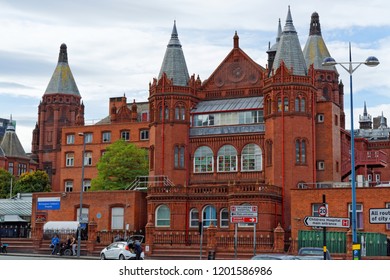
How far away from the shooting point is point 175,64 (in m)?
67.5

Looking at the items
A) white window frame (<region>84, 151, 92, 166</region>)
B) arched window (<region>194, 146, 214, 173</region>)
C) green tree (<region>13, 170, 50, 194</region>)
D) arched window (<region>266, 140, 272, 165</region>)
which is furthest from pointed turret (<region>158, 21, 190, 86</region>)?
green tree (<region>13, 170, 50, 194</region>)

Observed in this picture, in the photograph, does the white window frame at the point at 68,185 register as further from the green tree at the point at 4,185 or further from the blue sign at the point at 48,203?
the blue sign at the point at 48,203

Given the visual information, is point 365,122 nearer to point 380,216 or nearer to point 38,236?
point 38,236

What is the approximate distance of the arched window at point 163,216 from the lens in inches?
2436

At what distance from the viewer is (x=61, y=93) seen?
129m

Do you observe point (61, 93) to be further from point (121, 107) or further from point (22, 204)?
point (22, 204)

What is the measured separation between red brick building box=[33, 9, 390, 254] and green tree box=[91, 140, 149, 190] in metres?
12.3

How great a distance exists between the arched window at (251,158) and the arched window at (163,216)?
8.29 meters

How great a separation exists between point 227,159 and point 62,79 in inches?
2886

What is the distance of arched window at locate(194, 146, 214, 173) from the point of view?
65.9 metres

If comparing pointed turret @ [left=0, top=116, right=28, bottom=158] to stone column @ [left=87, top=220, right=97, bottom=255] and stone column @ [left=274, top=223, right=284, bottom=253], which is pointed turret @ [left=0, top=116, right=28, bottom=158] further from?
stone column @ [left=274, top=223, right=284, bottom=253]

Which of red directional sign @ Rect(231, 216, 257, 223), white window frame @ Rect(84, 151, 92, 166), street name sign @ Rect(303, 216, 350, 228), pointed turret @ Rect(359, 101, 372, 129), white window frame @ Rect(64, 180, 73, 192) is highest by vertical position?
pointed turret @ Rect(359, 101, 372, 129)

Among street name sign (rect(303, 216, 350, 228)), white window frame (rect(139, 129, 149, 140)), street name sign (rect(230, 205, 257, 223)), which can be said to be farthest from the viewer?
white window frame (rect(139, 129, 149, 140))

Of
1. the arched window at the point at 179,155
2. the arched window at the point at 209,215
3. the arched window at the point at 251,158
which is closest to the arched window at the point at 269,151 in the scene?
the arched window at the point at 251,158
